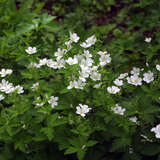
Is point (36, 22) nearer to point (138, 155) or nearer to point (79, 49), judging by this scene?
point (79, 49)

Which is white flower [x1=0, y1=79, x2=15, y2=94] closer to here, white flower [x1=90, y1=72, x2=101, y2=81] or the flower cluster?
the flower cluster

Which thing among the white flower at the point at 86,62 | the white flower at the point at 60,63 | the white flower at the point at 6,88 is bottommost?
the white flower at the point at 6,88

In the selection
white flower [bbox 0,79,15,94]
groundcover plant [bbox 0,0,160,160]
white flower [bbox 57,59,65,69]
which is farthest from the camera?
white flower [bbox 57,59,65,69]

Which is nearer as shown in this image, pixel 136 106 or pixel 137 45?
pixel 136 106

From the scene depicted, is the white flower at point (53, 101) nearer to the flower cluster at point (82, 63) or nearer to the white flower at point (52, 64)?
the flower cluster at point (82, 63)

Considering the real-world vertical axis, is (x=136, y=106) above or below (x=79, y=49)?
below

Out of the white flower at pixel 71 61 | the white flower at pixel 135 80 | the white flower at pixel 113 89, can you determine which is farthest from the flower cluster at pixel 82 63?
the white flower at pixel 135 80

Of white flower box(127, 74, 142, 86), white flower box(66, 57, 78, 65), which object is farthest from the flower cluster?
white flower box(127, 74, 142, 86)

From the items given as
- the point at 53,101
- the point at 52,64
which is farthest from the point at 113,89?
the point at 52,64

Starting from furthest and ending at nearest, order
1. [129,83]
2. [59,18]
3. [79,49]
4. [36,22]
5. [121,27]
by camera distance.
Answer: [59,18] → [121,27] → [36,22] → [79,49] → [129,83]

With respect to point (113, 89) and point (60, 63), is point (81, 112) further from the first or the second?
point (60, 63)

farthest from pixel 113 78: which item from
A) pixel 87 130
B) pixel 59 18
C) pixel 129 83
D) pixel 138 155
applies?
pixel 59 18
